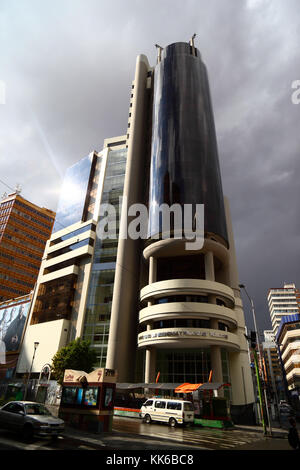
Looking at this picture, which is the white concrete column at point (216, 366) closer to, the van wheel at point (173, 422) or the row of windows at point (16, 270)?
the van wheel at point (173, 422)

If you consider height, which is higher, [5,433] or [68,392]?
[68,392]

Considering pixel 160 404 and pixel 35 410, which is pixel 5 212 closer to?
pixel 160 404

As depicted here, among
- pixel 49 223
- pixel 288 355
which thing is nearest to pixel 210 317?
pixel 288 355

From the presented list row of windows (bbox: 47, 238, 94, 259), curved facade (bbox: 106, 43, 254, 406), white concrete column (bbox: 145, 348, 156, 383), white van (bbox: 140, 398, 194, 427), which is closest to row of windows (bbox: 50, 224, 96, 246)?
row of windows (bbox: 47, 238, 94, 259)

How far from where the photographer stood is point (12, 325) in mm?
67250

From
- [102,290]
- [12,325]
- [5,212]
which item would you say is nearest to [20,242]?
[5,212]

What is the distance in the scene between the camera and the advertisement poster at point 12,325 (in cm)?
6325

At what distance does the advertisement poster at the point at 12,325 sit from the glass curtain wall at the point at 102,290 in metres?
20.1

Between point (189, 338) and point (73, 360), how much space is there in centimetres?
1605

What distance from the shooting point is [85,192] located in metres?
68.6

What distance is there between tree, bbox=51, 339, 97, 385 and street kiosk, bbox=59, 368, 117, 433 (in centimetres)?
1882
